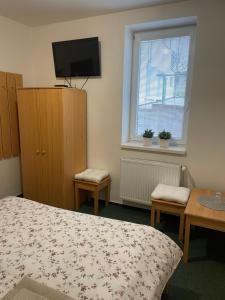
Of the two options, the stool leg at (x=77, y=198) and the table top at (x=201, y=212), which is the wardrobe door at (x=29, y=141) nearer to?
the stool leg at (x=77, y=198)

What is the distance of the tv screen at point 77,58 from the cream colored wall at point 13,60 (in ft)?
1.61

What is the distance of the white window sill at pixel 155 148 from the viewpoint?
2791mm

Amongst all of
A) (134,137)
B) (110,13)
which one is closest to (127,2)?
(110,13)

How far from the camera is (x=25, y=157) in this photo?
317 cm

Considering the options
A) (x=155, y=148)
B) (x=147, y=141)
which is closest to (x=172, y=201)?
(x=155, y=148)

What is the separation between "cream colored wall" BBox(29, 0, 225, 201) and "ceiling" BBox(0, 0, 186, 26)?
0.12 metres

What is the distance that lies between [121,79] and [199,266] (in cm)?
228

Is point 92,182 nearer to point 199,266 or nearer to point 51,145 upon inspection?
point 51,145

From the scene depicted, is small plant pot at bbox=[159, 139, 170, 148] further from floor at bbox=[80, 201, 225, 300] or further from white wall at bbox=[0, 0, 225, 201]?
floor at bbox=[80, 201, 225, 300]

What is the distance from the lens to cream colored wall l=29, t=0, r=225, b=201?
247 cm

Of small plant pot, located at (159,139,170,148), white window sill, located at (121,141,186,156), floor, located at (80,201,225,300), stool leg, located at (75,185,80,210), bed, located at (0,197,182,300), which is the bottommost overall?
floor, located at (80,201,225,300)

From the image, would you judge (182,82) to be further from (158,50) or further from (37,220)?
(37,220)

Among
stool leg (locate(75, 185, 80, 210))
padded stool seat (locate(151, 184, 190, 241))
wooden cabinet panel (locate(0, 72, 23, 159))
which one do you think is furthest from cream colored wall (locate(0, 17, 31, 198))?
padded stool seat (locate(151, 184, 190, 241))

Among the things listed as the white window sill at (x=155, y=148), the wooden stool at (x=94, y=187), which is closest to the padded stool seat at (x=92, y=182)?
the wooden stool at (x=94, y=187)
